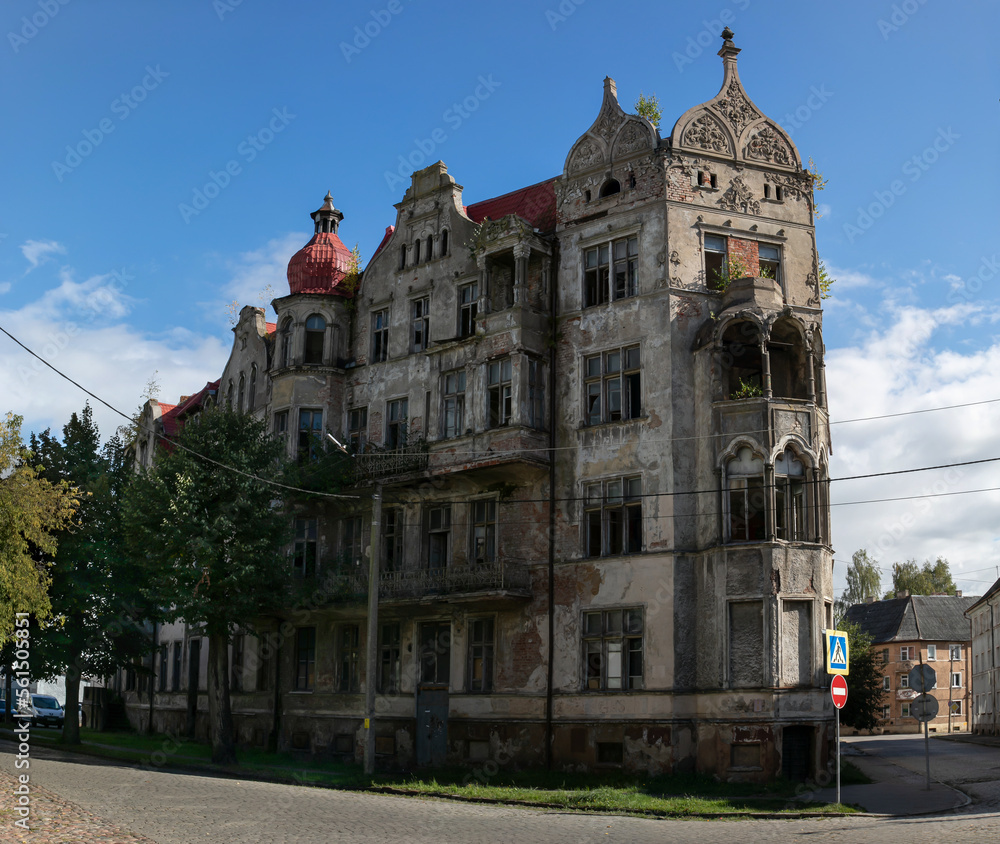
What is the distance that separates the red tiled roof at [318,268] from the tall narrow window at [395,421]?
5.19 m

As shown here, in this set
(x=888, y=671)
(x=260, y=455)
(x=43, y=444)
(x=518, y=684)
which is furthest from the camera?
(x=888, y=671)

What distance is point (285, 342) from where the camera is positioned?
38.4 metres

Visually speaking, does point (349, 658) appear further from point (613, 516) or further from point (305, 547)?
point (613, 516)

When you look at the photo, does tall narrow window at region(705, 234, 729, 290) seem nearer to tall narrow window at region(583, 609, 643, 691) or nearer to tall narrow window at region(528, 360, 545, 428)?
tall narrow window at region(528, 360, 545, 428)

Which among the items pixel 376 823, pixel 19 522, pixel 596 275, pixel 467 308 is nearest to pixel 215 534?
pixel 19 522

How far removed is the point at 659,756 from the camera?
26359 millimetres

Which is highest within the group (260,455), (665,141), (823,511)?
(665,141)

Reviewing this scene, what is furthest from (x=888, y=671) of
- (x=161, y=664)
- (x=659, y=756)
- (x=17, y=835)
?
(x=17, y=835)

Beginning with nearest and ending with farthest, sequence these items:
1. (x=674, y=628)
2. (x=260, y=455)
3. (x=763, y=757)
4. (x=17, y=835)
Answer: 1. (x=17, y=835)
2. (x=763, y=757)
3. (x=674, y=628)
4. (x=260, y=455)

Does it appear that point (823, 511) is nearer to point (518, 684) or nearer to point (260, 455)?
point (518, 684)

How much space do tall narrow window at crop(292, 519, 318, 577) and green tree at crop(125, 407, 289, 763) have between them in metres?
3.88

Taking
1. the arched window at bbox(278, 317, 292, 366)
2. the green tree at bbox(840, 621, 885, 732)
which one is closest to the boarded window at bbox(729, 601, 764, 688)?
the green tree at bbox(840, 621, 885, 732)

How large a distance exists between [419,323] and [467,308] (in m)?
2.38

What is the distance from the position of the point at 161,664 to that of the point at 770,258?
34285 millimetres
